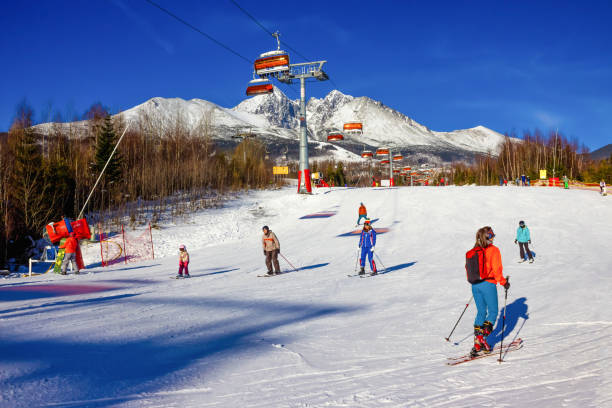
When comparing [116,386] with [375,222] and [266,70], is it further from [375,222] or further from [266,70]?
[266,70]

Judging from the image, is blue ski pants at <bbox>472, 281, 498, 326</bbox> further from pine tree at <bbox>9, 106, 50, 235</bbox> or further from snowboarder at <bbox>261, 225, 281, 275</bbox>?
pine tree at <bbox>9, 106, 50, 235</bbox>

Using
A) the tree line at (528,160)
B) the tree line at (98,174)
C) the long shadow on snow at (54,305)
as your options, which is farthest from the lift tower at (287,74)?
the tree line at (528,160)

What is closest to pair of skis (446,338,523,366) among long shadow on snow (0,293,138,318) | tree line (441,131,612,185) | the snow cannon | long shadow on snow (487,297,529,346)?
long shadow on snow (487,297,529,346)

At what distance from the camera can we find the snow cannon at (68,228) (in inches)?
714

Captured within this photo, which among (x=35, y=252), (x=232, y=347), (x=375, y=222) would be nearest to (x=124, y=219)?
(x=35, y=252)

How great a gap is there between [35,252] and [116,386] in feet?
93.1

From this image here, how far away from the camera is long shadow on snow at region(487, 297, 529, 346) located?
6762 millimetres

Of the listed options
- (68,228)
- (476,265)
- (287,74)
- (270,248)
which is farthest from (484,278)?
(287,74)

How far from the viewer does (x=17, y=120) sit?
116 ft

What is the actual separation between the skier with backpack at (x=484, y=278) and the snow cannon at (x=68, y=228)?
Result: 54.5 ft

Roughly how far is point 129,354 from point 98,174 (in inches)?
1413

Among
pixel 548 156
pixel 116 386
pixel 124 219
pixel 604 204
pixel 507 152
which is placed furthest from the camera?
pixel 507 152

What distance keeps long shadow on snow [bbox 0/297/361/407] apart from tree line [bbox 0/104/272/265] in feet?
83.6

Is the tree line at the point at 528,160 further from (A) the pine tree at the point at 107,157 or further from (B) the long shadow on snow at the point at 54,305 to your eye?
(B) the long shadow on snow at the point at 54,305
